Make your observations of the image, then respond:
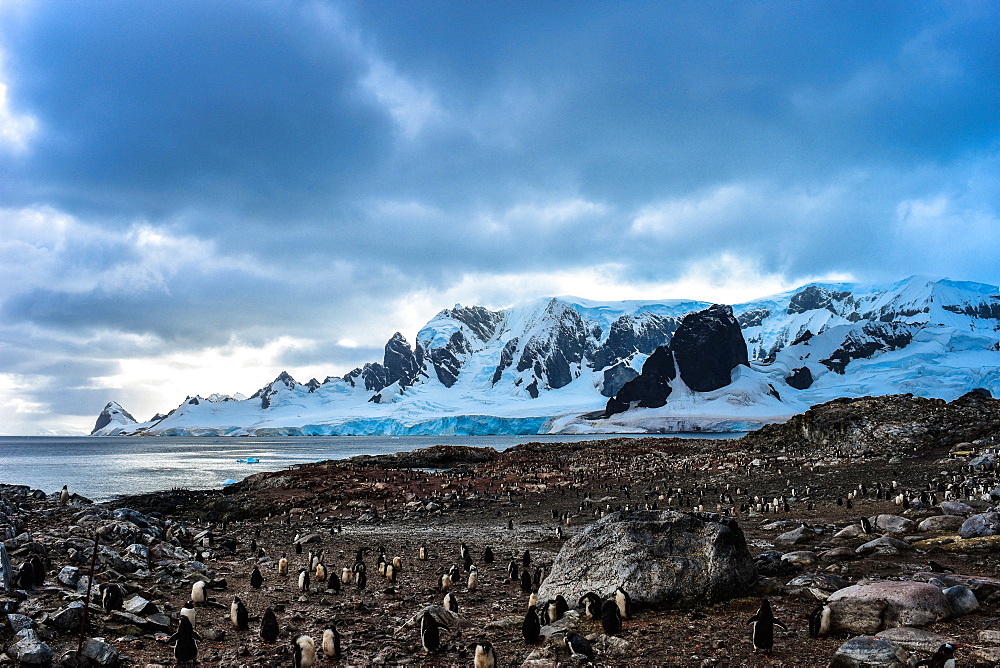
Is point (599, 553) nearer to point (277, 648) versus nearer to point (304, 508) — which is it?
point (277, 648)

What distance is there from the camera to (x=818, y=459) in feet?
130

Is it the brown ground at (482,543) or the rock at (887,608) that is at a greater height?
the rock at (887,608)

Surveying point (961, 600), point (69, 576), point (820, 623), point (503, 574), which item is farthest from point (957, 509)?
point (69, 576)

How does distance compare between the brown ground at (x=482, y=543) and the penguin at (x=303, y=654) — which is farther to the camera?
the brown ground at (x=482, y=543)

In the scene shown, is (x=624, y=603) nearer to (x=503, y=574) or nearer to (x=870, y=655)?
(x=870, y=655)

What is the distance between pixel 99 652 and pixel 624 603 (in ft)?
23.5

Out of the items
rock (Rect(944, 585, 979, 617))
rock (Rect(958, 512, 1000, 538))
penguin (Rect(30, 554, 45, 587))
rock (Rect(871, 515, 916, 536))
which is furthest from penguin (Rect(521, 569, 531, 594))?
rock (Rect(958, 512, 1000, 538))

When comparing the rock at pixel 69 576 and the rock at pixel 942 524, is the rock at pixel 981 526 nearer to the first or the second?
the rock at pixel 942 524

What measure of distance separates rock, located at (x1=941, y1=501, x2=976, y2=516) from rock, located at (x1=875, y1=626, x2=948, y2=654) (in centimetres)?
1039

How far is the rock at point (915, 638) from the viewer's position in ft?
20.6

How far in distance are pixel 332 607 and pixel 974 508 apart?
16074mm

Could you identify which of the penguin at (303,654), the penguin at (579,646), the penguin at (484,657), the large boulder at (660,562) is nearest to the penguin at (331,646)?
the penguin at (303,654)

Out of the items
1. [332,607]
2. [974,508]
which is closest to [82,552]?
[332,607]

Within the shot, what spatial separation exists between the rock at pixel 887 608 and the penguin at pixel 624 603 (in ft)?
8.94
